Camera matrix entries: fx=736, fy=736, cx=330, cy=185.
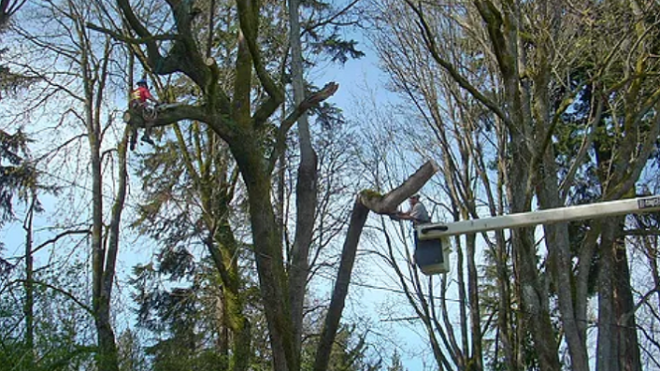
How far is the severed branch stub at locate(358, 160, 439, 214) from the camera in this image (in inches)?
394

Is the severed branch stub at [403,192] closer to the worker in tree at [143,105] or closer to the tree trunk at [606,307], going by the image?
the worker in tree at [143,105]

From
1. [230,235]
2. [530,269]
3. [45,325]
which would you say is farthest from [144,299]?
[530,269]

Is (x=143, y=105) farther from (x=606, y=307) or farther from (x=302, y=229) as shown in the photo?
A: (x=606, y=307)

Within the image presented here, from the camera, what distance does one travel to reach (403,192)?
Result: 10094 mm

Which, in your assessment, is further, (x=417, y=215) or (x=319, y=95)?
→ (x=319, y=95)

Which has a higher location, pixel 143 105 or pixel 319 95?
pixel 319 95

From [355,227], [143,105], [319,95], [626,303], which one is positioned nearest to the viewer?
[143,105]

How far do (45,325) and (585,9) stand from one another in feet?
33.1

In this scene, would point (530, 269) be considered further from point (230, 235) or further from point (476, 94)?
point (230, 235)

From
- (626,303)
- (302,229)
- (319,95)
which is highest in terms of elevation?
(319,95)

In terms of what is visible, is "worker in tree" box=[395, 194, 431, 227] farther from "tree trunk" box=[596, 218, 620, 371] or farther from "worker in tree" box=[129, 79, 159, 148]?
"tree trunk" box=[596, 218, 620, 371]

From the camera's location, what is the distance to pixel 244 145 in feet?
35.6

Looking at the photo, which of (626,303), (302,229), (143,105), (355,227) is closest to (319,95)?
(355,227)

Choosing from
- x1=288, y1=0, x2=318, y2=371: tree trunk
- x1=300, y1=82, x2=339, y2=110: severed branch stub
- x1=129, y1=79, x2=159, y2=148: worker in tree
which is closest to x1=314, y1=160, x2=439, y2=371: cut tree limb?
x1=288, y1=0, x2=318, y2=371: tree trunk
